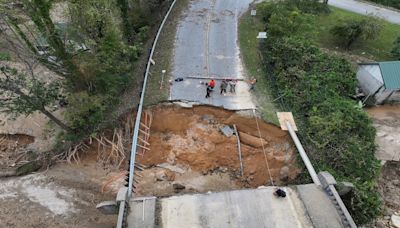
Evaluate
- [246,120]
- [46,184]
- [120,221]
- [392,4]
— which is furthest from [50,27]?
[392,4]

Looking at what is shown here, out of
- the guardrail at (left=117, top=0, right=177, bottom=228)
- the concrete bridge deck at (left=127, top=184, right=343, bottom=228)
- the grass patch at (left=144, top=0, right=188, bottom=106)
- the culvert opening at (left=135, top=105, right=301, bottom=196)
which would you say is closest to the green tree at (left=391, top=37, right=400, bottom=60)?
the culvert opening at (left=135, top=105, right=301, bottom=196)

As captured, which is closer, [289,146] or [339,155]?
[339,155]

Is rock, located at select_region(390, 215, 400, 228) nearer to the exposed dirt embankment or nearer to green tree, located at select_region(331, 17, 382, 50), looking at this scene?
green tree, located at select_region(331, 17, 382, 50)

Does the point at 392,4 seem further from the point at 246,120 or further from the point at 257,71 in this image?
the point at 246,120

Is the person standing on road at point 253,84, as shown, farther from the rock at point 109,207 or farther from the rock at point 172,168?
the rock at point 109,207

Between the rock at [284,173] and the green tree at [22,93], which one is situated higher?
the green tree at [22,93]

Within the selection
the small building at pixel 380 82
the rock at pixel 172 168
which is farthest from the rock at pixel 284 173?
the small building at pixel 380 82

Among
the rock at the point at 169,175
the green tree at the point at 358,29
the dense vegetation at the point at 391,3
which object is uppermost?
the green tree at the point at 358,29
